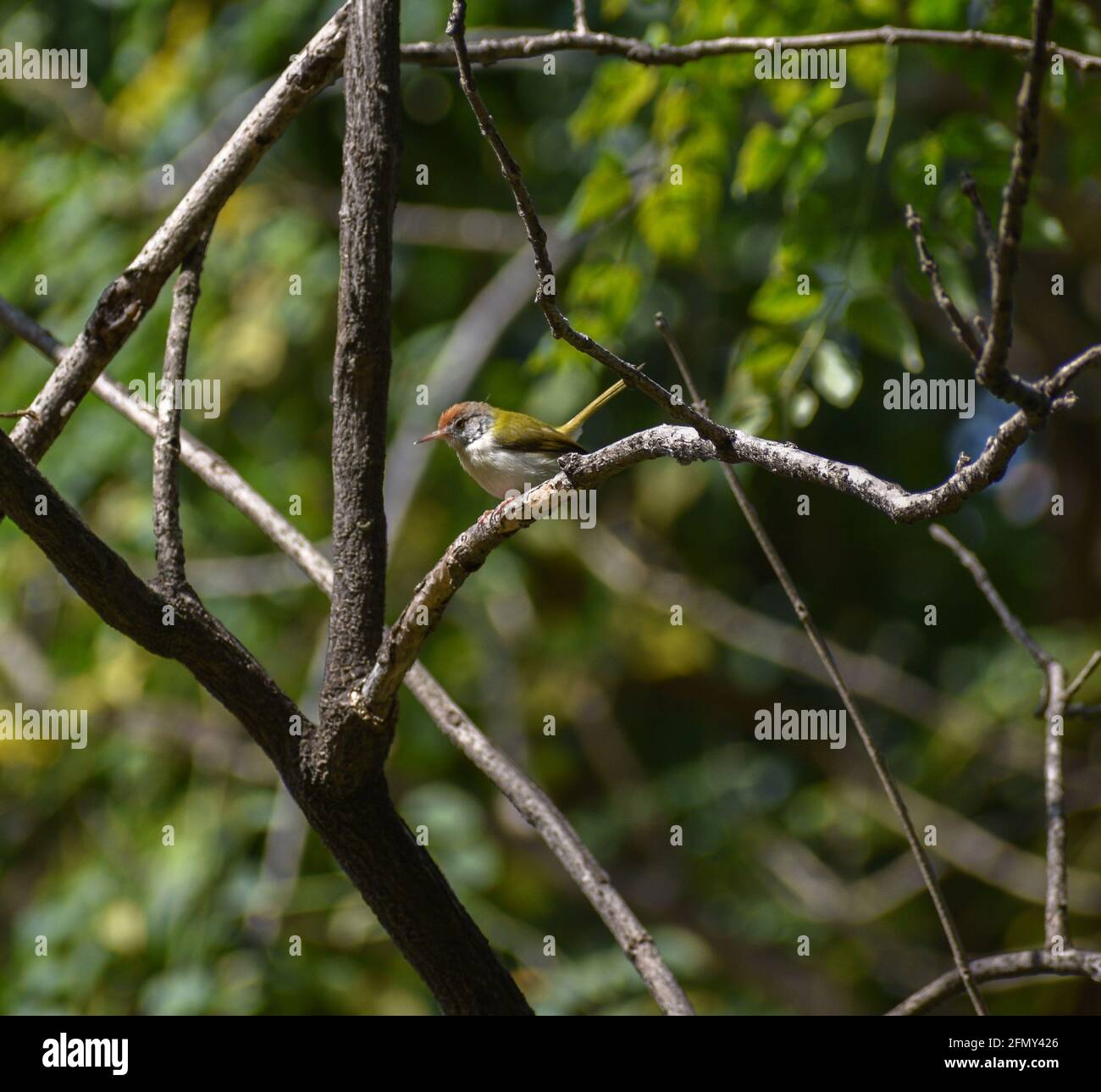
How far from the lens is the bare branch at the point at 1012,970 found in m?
2.41

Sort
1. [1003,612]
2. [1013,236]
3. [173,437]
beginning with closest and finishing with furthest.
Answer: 1. [1013,236]
2. [173,437]
3. [1003,612]

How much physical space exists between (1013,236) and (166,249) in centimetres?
201

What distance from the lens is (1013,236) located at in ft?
4.32

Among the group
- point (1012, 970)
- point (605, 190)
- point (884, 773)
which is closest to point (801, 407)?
point (605, 190)

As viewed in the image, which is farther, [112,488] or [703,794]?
[703,794]

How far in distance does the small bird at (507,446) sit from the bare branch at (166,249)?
1591 millimetres

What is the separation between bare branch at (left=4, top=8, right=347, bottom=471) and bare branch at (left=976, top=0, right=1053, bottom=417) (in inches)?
72.4

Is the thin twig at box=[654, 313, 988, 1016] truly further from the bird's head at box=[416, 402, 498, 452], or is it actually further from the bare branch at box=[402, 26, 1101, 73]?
the bird's head at box=[416, 402, 498, 452]

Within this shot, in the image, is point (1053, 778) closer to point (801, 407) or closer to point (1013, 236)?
point (801, 407)

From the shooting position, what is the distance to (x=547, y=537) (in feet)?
23.1
